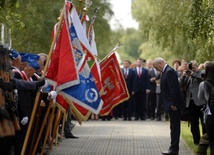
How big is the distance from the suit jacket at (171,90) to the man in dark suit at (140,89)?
12735 mm

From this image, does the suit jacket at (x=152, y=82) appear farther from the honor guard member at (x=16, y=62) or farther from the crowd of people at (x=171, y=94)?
the honor guard member at (x=16, y=62)

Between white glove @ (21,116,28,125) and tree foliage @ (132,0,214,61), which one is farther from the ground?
tree foliage @ (132,0,214,61)

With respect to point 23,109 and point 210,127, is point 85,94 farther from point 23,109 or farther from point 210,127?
point 210,127

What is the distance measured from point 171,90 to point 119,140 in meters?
4.40

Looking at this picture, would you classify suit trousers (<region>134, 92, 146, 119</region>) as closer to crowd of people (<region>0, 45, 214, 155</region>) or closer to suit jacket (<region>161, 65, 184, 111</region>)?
crowd of people (<region>0, 45, 214, 155</region>)

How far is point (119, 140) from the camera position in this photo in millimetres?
19875

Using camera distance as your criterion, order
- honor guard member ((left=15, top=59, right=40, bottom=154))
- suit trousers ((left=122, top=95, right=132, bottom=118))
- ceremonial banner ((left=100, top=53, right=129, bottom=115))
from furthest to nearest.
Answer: suit trousers ((left=122, top=95, right=132, bottom=118)), ceremonial banner ((left=100, top=53, right=129, bottom=115)), honor guard member ((left=15, top=59, right=40, bottom=154))

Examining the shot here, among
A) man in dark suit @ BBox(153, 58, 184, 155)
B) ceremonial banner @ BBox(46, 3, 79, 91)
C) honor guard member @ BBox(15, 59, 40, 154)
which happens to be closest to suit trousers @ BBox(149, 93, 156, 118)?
man in dark suit @ BBox(153, 58, 184, 155)

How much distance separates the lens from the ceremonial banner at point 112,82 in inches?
853

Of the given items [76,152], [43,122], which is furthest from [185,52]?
[43,122]

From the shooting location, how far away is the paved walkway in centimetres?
1714

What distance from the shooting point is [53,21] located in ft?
88.0

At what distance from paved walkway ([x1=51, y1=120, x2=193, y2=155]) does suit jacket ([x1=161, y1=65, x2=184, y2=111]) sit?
136 centimetres

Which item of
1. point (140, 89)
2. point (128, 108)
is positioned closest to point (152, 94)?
point (140, 89)
